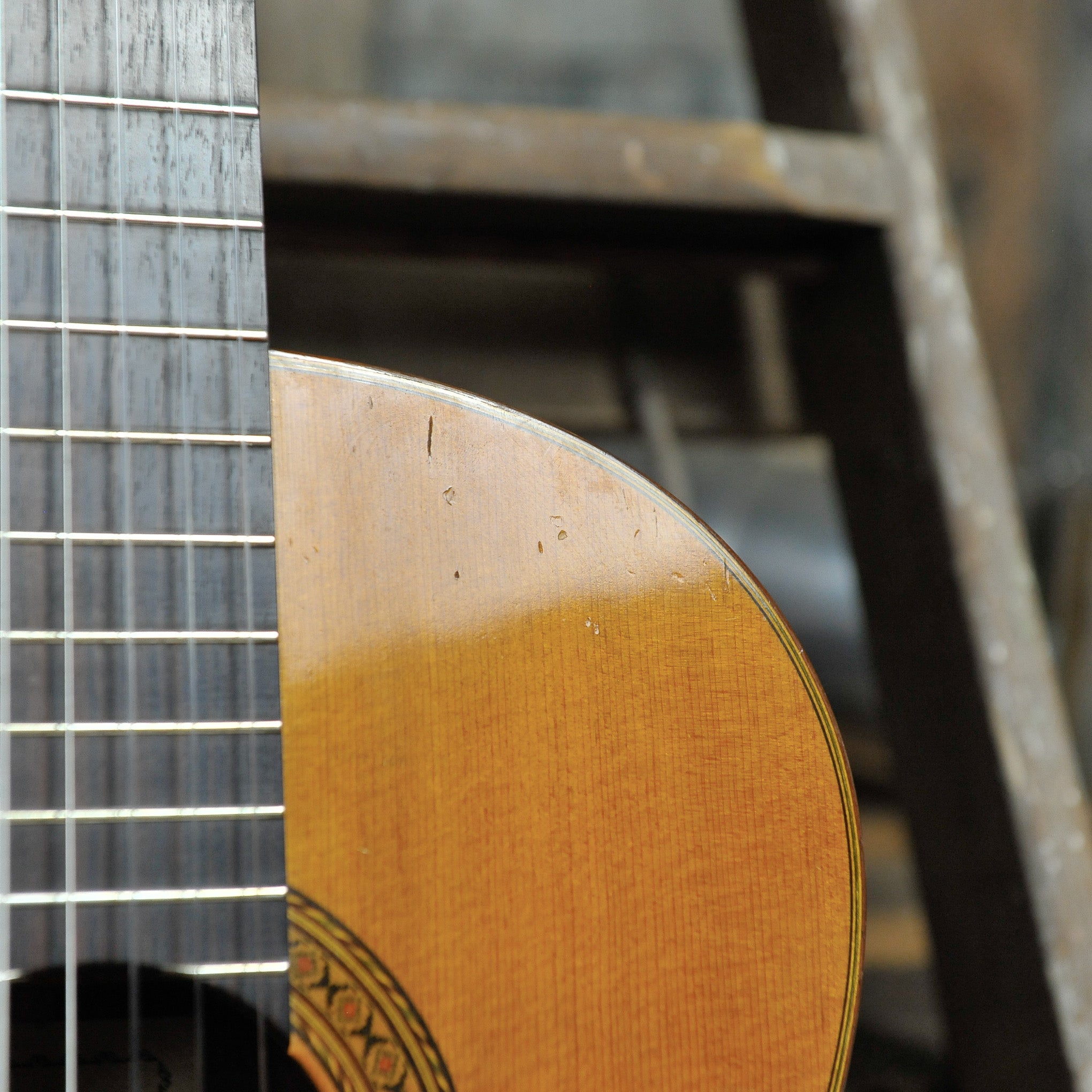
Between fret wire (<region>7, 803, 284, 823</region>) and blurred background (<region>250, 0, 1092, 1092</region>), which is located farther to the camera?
blurred background (<region>250, 0, 1092, 1092</region>)

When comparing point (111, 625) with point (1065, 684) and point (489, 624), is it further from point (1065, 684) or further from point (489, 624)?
point (1065, 684)

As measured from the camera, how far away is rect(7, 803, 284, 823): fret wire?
39 centimetres

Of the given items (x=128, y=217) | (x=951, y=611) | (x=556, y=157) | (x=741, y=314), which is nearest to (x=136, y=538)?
(x=128, y=217)

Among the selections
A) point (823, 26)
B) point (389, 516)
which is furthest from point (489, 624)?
point (823, 26)

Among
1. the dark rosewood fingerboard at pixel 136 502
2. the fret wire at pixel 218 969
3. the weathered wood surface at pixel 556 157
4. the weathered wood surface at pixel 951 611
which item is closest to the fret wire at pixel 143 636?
the dark rosewood fingerboard at pixel 136 502

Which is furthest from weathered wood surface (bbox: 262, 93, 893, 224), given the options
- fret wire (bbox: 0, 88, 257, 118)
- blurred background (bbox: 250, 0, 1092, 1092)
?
fret wire (bbox: 0, 88, 257, 118)

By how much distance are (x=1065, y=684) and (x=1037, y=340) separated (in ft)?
1.54

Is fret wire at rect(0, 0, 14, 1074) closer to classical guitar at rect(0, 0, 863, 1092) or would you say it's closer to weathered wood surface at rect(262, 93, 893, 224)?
classical guitar at rect(0, 0, 863, 1092)

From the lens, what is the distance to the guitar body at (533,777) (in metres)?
0.42

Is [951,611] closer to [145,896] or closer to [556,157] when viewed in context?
[556,157]

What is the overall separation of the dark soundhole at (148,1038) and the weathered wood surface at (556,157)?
539 mm

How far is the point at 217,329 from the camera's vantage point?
44 cm

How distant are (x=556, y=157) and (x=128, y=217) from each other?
41 cm

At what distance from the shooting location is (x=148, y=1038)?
41 centimetres
